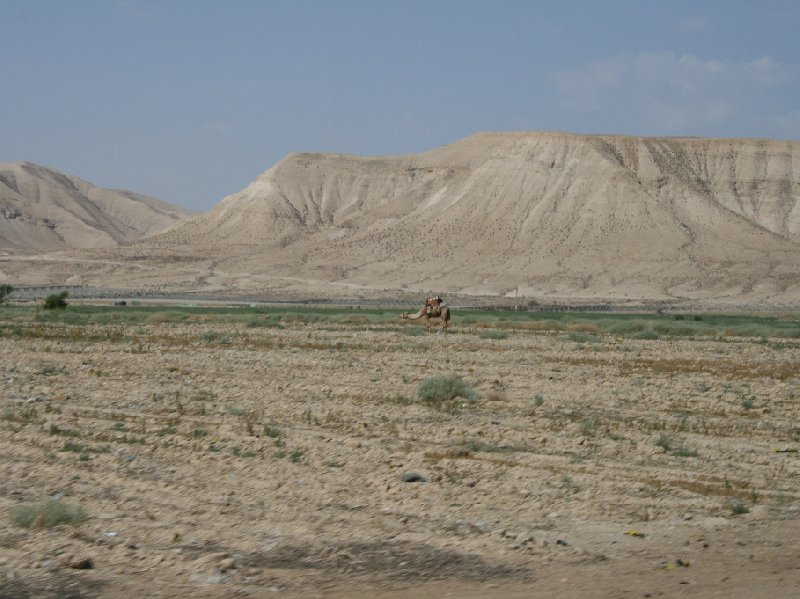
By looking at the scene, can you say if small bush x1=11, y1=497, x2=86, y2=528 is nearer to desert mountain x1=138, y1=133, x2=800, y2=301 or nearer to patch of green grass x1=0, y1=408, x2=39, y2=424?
patch of green grass x1=0, y1=408, x2=39, y2=424

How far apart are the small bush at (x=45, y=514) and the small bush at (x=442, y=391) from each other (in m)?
10.1

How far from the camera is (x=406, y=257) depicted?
116 meters

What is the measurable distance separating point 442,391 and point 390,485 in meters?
7.60

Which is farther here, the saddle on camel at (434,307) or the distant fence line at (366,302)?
the distant fence line at (366,302)

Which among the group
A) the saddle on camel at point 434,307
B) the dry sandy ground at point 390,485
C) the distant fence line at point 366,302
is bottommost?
the distant fence line at point 366,302

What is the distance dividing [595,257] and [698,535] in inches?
3922

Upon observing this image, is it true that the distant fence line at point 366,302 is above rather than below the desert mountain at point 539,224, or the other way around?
below

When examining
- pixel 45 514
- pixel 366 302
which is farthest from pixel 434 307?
pixel 366 302

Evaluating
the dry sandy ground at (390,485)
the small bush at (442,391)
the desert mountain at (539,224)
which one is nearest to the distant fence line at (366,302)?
the desert mountain at (539,224)

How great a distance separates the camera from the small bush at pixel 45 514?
9.51 meters

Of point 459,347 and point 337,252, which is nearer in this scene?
point 459,347

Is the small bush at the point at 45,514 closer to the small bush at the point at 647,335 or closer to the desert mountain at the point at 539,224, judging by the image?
the small bush at the point at 647,335

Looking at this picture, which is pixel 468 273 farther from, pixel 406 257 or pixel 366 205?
pixel 366 205

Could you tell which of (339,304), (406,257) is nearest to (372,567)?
(339,304)
